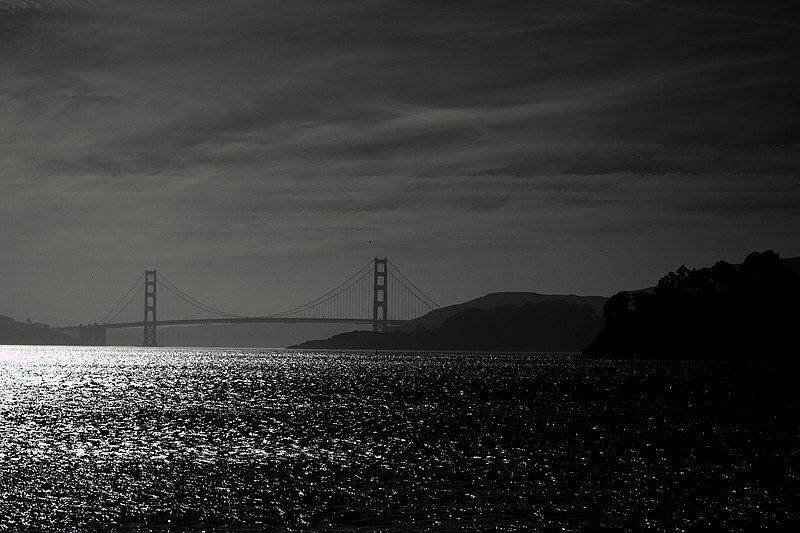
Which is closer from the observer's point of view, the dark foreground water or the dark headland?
the dark foreground water

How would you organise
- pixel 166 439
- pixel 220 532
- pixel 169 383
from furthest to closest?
pixel 169 383, pixel 166 439, pixel 220 532

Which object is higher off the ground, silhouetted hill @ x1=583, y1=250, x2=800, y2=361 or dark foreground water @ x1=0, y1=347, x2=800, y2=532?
silhouetted hill @ x1=583, y1=250, x2=800, y2=361

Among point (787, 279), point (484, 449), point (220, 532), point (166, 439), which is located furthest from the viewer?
point (787, 279)

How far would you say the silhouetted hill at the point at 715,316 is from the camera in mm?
166625

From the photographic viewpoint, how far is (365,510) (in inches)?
1125

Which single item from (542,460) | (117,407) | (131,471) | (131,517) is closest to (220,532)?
(131,517)

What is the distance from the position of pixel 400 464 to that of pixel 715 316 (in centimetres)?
14843

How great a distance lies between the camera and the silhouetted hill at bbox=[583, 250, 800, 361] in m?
167

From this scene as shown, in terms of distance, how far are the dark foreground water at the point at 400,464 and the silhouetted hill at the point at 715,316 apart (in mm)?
94671

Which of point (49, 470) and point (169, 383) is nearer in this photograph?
point (49, 470)

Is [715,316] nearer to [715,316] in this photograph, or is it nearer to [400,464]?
[715,316]

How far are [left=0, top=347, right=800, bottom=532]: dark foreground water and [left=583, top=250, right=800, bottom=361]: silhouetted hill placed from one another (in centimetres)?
9467

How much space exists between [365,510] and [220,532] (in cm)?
511

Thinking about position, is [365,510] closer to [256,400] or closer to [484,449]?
[484,449]
